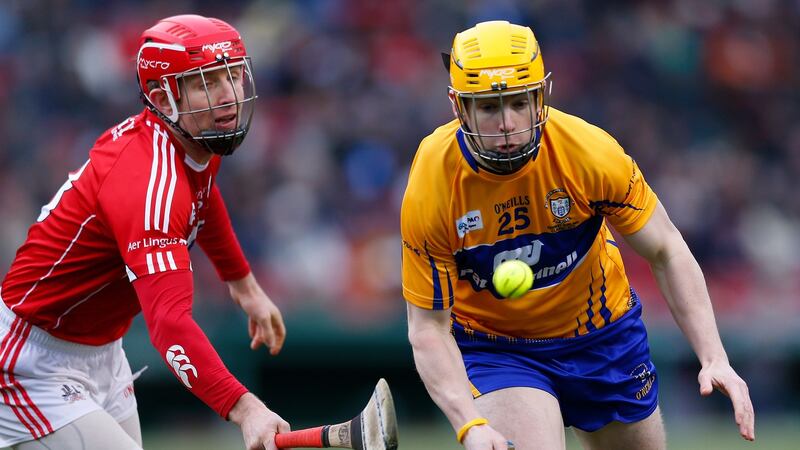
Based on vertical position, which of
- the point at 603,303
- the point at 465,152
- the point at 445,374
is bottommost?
the point at 603,303

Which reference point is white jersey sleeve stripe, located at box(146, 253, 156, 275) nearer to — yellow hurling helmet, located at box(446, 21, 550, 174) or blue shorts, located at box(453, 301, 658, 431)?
yellow hurling helmet, located at box(446, 21, 550, 174)

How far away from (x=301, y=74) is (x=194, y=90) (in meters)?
7.65

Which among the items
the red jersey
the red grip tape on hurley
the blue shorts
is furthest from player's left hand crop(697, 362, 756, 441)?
the red jersey

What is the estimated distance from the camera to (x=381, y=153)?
1145 cm

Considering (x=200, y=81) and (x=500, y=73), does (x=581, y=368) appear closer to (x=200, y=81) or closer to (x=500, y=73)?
(x=500, y=73)

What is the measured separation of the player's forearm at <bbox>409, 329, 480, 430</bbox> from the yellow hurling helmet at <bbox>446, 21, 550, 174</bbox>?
68 centimetres

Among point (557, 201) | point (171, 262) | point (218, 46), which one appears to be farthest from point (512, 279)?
point (218, 46)

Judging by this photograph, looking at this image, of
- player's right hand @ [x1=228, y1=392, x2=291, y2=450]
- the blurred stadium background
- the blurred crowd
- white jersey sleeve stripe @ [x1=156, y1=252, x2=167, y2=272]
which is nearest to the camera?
player's right hand @ [x1=228, y1=392, x2=291, y2=450]

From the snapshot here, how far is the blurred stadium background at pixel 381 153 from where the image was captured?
10023 millimetres

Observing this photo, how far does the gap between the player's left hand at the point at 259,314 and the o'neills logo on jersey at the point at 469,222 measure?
139 cm

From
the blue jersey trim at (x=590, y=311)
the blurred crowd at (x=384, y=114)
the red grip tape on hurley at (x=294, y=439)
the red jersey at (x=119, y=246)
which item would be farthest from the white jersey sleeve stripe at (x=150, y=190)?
the blurred crowd at (x=384, y=114)

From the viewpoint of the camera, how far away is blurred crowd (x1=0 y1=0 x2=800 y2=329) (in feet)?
34.7

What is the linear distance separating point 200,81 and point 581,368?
188 centimetres

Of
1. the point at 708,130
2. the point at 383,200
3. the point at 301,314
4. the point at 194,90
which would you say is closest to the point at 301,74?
the point at 383,200
